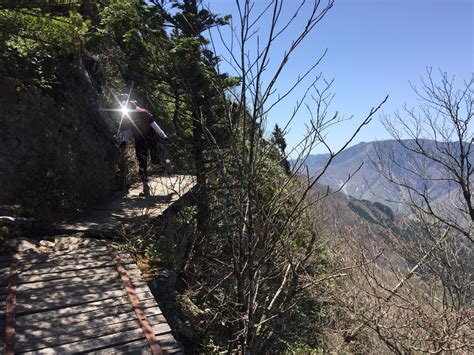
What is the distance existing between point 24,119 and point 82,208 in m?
1.93

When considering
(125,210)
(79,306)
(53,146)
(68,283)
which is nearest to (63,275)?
(68,283)

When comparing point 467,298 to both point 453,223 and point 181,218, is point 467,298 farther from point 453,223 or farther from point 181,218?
point 181,218

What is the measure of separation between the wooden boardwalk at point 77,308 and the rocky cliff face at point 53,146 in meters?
1.82

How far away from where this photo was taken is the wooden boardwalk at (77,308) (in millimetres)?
3170

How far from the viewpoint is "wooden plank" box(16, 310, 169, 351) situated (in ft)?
10.2

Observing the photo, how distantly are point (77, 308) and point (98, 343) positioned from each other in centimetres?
69

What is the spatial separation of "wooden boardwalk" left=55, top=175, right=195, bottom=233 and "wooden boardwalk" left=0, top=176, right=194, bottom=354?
0.65 metres

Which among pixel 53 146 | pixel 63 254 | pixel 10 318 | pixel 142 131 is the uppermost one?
pixel 142 131

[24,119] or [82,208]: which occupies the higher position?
[24,119]

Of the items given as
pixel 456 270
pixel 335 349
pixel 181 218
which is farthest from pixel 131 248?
pixel 456 270

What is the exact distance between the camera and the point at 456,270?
9.68m

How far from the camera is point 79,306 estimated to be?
3754 mm

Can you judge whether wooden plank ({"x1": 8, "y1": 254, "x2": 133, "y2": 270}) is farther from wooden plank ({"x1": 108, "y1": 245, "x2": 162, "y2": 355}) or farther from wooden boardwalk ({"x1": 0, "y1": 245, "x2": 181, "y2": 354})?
wooden plank ({"x1": 108, "y1": 245, "x2": 162, "y2": 355})

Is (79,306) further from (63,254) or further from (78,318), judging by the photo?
(63,254)
